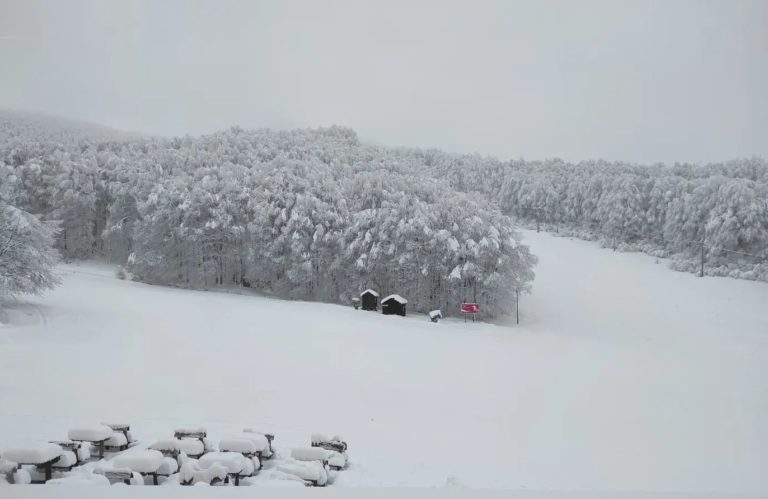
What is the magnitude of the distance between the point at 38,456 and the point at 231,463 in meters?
1.28

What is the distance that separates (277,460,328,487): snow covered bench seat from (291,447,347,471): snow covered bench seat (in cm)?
8

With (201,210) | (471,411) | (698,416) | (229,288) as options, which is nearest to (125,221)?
(229,288)

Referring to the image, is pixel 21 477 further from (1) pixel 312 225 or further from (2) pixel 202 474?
(1) pixel 312 225

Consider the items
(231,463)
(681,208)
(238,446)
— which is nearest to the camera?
(231,463)

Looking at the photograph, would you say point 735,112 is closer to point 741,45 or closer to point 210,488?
Result: point 741,45

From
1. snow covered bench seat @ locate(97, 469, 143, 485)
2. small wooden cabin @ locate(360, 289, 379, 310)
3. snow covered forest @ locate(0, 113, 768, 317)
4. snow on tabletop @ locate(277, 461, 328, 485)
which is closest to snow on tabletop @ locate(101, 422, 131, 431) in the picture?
snow covered bench seat @ locate(97, 469, 143, 485)

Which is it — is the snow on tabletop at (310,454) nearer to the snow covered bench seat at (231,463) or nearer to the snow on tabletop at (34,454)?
the snow covered bench seat at (231,463)

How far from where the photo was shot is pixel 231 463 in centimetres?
343

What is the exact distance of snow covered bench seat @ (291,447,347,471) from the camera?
3.63 meters

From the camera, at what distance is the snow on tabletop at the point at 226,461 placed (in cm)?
341

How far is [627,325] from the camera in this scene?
7582 mm

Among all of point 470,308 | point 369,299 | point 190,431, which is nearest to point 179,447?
point 190,431

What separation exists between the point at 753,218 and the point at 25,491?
6325mm

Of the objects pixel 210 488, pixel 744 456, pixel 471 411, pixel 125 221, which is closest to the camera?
pixel 210 488
